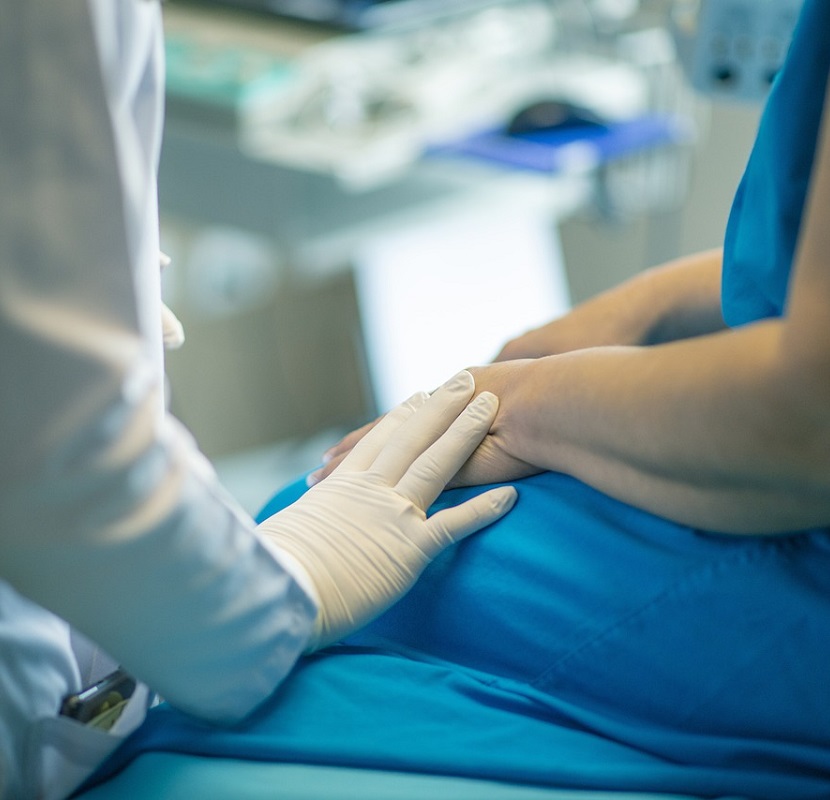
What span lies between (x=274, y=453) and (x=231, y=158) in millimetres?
921

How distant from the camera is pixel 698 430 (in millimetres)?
622

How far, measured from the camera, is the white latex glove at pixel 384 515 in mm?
730

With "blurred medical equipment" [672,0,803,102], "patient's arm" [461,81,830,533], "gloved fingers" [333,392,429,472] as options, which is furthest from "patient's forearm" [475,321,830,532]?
"blurred medical equipment" [672,0,803,102]

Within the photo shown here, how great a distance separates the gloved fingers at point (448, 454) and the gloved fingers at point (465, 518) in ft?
0.07

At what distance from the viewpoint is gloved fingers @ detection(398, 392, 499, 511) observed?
78cm

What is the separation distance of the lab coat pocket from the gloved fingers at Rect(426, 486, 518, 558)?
9.0 inches

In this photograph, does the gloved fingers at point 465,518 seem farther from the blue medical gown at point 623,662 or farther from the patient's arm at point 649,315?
the patient's arm at point 649,315

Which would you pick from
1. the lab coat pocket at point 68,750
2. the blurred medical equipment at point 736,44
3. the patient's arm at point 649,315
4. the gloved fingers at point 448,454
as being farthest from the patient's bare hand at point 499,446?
the blurred medical equipment at point 736,44

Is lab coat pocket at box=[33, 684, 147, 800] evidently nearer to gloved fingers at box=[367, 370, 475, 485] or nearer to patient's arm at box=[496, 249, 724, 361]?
gloved fingers at box=[367, 370, 475, 485]

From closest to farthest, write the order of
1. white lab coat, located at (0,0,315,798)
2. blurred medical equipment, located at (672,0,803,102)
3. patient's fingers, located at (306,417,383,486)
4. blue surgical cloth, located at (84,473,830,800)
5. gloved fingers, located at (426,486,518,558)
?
1. white lab coat, located at (0,0,315,798)
2. blue surgical cloth, located at (84,473,830,800)
3. gloved fingers, located at (426,486,518,558)
4. patient's fingers, located at (306,417,383,486)
5. blurred medical equipment, located at (672,0,803,102)

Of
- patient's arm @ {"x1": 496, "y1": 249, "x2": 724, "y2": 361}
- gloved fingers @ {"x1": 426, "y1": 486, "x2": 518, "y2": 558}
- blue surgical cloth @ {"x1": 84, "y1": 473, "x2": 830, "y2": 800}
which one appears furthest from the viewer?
patient's arm @ {"x1": 496, "y1": 249, "x2": 724, "y2": 361}

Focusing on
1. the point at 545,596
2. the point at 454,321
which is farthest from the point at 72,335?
the point at 454,321

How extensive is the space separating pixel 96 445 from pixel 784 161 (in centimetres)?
45

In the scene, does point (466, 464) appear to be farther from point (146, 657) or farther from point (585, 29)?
point (585, 29)
